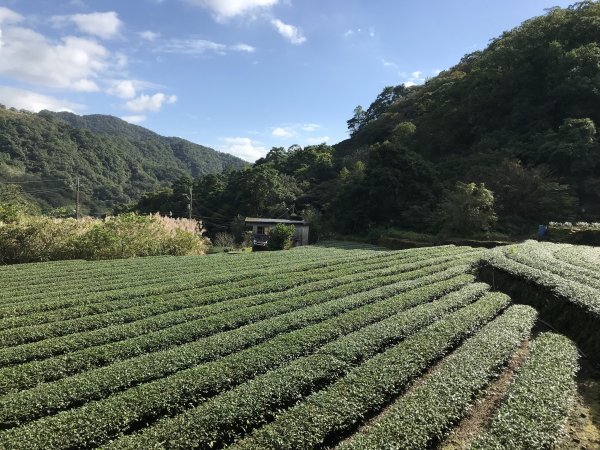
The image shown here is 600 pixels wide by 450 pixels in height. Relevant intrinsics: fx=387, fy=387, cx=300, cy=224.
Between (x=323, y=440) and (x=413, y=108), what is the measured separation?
6341cm

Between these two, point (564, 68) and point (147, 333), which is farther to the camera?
point (564, 68)

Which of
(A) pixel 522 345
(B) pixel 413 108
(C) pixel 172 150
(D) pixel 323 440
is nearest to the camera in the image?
(D) pixel 323 440

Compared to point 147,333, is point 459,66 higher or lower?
higher

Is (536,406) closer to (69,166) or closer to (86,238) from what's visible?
(86,238)

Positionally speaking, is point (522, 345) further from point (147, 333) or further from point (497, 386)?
point (147, 333)

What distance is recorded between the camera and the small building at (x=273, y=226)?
33844mm

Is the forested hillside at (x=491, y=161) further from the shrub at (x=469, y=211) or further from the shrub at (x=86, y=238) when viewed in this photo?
the shrub at (x=86, y=238)

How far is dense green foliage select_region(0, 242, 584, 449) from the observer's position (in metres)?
4.25

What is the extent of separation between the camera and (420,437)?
427 centimetres

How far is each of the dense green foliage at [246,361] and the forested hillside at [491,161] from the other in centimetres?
1617

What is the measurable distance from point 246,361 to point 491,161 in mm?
29157

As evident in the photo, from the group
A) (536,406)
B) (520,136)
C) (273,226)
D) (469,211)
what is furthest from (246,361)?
(520,136)

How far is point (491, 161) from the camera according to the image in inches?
1159

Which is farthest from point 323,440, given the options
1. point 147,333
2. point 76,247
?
point 76,247
